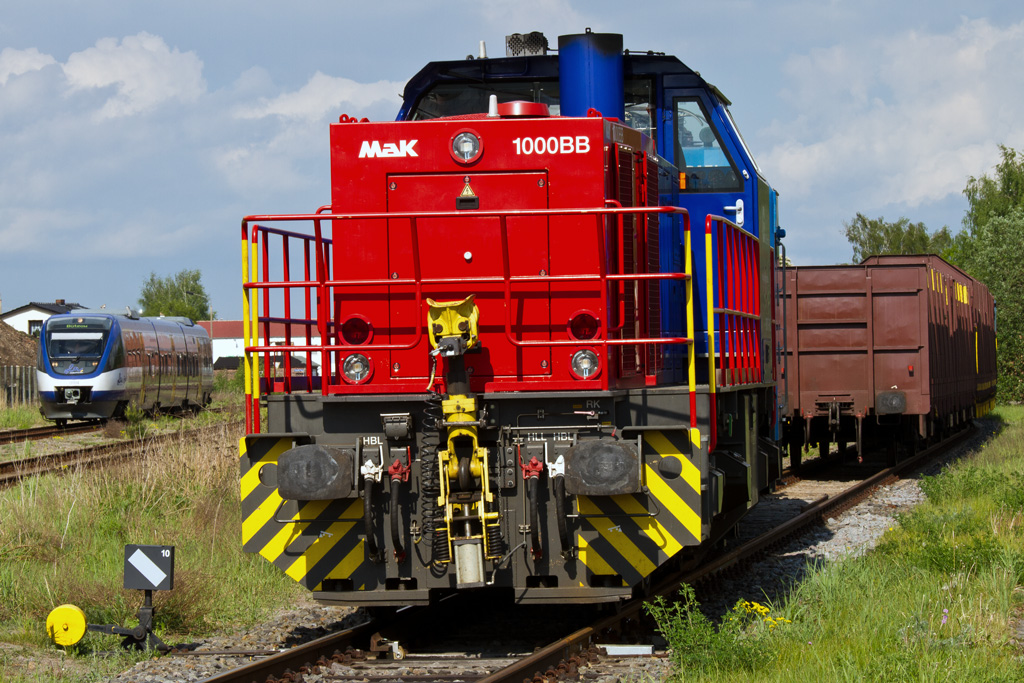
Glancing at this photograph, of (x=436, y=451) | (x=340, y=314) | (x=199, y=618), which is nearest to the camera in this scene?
(x=436, y=451)

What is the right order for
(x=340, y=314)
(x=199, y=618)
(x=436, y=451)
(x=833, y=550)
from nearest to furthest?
(x=436, y=451), (x=340, y=314), (x=199, y=618), (x=833, y=550)

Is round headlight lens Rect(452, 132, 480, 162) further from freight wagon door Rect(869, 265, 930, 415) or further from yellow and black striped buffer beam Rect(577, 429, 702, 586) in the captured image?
freight wagon door Rect(869, 265, 930, 415)

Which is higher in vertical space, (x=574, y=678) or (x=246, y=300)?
(x=246, y=300)

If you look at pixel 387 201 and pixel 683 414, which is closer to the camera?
pixel 683 414

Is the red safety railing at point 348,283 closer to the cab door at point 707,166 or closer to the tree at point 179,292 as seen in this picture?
the cab door at point 707,166

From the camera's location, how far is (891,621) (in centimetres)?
635

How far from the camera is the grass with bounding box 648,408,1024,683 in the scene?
540 centimetres

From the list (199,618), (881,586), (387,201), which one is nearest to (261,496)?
(199,618)

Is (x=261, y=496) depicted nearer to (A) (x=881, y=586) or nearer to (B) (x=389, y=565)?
(B) (x=389, y=565)

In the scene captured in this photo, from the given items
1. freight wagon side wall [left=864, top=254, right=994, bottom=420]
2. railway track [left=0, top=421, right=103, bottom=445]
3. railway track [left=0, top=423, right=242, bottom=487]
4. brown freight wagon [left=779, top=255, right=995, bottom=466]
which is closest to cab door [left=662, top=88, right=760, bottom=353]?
railway track [left=0, top=423, right=242, bottom=487]

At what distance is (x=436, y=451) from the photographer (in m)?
6.09

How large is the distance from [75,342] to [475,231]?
69.7ft

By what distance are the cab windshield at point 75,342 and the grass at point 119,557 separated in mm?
14117

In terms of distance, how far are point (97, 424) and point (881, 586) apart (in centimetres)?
2343
